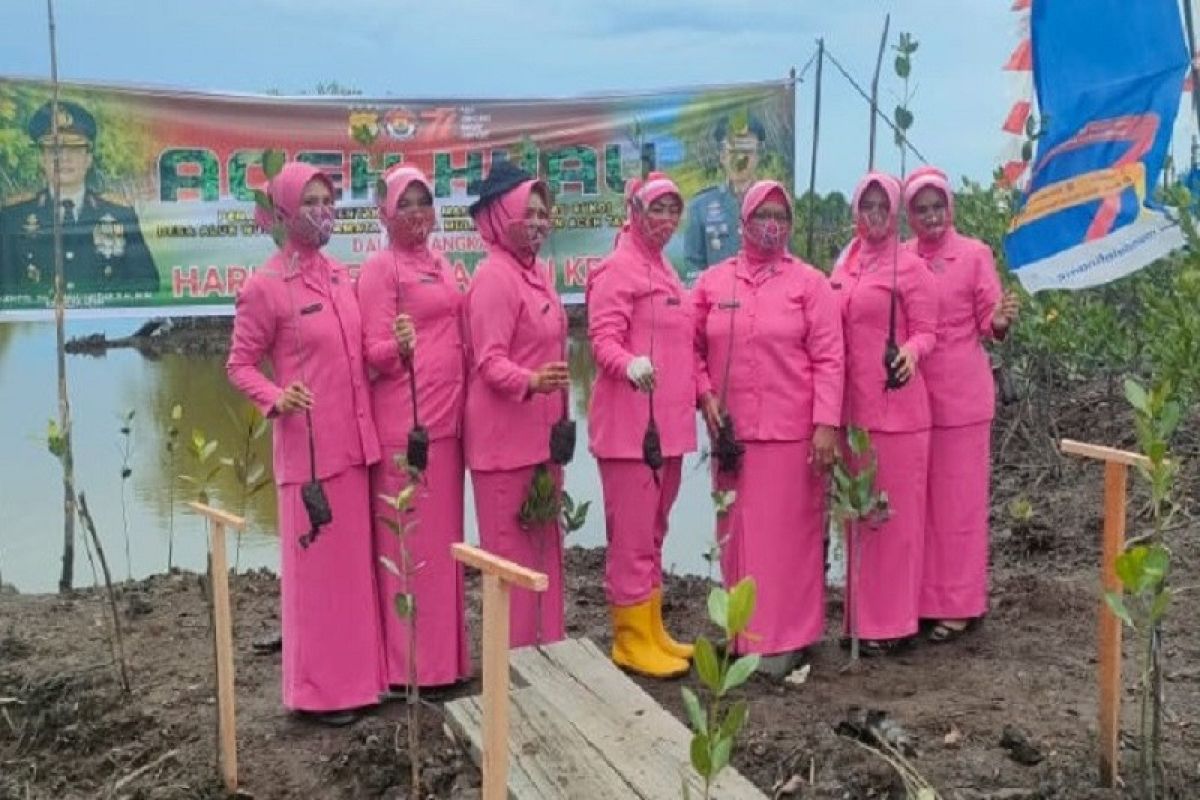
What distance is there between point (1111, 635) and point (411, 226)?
2.04m

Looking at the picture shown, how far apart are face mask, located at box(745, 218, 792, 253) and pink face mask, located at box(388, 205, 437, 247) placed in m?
0.92

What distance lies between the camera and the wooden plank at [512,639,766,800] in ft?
9.06

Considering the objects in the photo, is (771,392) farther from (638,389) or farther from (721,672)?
(721,672)

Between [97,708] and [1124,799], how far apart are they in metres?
2.87

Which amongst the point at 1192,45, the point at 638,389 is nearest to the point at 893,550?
the point at 638,389

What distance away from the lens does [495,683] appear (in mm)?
2215

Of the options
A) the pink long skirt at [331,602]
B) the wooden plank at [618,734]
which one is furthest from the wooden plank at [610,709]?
the pink long skirt at [331,602]

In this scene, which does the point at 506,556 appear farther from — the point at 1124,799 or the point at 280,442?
the point at 1124,799

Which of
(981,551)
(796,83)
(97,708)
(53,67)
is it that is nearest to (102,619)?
(97,708)

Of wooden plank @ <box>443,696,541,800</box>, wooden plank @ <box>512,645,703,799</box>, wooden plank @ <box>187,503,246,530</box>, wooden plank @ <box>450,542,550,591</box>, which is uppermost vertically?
wooden plank @ <box>450,542,550,591</box>

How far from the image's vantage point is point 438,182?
6.55 m

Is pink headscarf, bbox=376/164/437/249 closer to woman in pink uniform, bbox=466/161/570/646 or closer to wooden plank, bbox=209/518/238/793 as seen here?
woman in pink uniform, bbox=466/161/570/646

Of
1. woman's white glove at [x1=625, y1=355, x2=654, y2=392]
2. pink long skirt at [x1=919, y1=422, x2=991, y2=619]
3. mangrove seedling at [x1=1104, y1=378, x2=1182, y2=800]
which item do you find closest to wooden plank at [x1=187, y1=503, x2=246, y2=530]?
woman's white glove at [x1=625, y1=355, x2=654, y2=392]

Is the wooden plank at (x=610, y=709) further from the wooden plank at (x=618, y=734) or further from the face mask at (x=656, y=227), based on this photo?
the face mask at (x=656, y=227)
